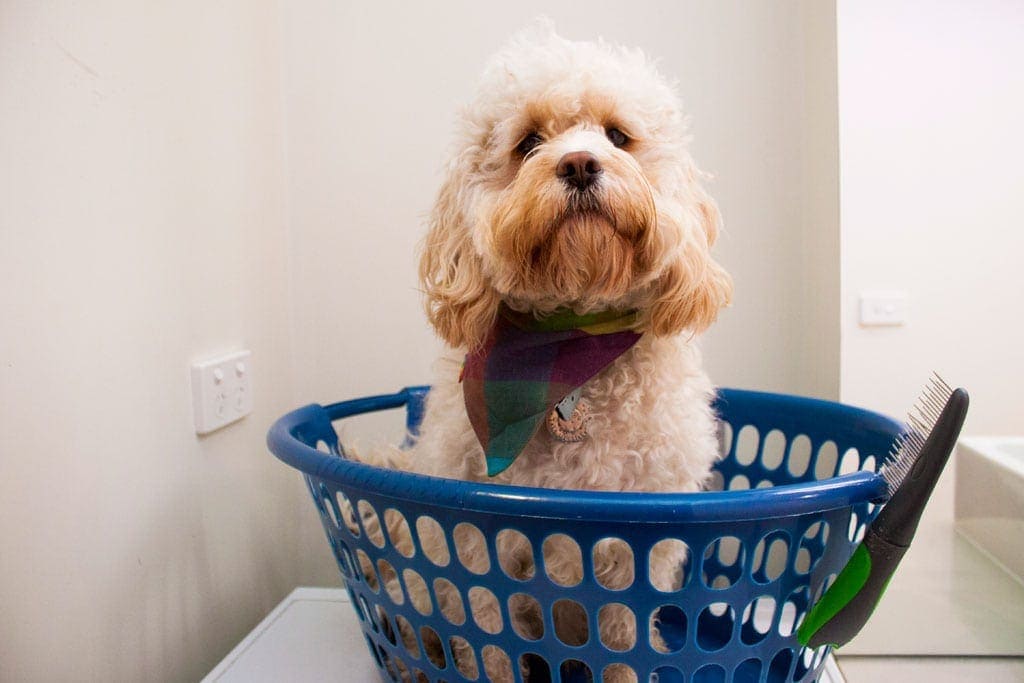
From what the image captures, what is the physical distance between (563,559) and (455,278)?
33 cm

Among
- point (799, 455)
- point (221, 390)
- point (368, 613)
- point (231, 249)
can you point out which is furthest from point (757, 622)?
point (231, 249)

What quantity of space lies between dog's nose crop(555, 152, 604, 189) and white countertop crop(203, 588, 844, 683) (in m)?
0.62

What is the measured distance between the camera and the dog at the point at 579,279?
0.70 meters

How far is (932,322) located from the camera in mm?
1115

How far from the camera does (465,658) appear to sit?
0.75 metres

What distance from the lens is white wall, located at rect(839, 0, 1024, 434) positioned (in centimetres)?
108

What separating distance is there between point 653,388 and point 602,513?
0.31 m

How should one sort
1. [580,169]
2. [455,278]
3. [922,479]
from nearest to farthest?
[922,479] < [580,169] < [455,278]

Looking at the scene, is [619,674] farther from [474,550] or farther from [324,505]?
[324,505]

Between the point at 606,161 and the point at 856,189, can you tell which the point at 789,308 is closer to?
the point at 856,189

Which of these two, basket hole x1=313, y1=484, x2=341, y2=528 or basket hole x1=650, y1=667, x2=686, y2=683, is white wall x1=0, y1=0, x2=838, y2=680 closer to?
basket hole x1=313, y1=484, x2=341, y2=528

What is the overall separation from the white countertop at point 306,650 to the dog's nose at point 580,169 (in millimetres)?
623

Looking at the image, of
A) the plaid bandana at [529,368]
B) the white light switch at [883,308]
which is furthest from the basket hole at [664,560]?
the white light switch at [883,308]

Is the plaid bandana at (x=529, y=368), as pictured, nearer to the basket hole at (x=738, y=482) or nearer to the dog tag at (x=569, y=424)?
the dog tag at (x=569, y=424)
